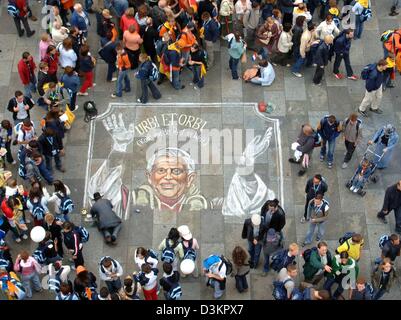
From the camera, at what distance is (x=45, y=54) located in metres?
17.8

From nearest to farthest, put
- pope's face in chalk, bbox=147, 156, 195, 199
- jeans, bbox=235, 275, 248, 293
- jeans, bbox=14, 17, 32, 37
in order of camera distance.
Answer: jeans, bbox=235, 275, 248, 293
pope's face in chalk, bbox=147, 156, 195, 199
jeans, bbox=14, 17, 32, 37

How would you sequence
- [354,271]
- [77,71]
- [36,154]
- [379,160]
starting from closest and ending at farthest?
1. [354,271]
2. [36,154]
3. [379,160]
4. [77,71]

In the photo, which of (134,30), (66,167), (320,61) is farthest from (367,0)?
(66,167)

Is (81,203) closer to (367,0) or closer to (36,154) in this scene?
(36,154)

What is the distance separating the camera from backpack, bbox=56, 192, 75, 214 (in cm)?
1530

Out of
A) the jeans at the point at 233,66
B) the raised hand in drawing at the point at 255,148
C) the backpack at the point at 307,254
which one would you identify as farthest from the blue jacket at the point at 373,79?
the backpack at the point at 307,254

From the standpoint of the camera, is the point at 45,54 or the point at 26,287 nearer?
the point at 26,287

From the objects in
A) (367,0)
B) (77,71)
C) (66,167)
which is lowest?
(66,167)

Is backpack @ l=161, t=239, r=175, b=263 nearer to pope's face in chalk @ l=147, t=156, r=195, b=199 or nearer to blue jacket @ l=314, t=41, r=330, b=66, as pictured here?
pope's face in chalk @ l=147, t=156, r=195, b=199

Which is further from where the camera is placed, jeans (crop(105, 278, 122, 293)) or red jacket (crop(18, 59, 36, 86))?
red jacket (crop(18, 59, 36, 86))

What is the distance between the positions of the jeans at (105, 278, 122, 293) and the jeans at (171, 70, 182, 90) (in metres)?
6.18

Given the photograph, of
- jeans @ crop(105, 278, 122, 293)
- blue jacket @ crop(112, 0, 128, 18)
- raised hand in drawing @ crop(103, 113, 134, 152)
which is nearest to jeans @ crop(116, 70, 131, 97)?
raised hand in drawing @ crop(103, 113, 134, 152)

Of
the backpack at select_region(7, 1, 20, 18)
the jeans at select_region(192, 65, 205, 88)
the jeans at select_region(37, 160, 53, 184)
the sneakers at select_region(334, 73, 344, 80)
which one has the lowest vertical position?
the jeans at select_region(37, 160, 53, 184)

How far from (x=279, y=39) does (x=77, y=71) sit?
535 centimetres
